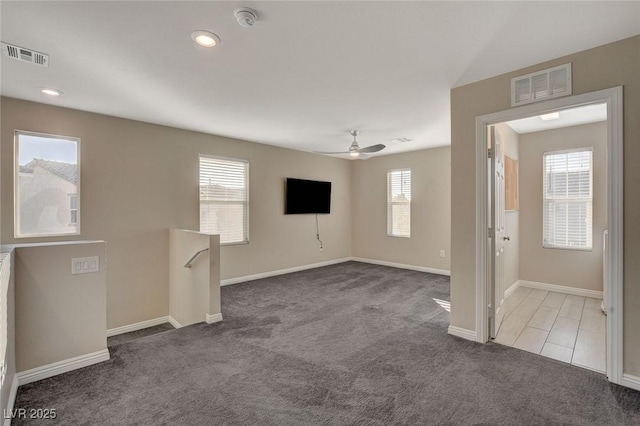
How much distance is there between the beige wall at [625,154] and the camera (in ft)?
7.28

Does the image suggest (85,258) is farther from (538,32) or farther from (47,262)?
(538,32)

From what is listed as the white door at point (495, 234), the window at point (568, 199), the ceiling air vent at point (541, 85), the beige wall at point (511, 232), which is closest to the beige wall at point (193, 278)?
the white door at point (495, 234)

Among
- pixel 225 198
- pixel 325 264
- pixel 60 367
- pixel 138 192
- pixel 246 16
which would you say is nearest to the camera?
pixel 246 16

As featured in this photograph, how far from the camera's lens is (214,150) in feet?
16.9

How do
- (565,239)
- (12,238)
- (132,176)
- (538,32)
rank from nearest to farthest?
1. (538,32)
2. (12,238)
3. (132,176)
4. (565,239)

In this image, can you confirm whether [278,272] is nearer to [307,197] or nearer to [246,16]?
[307,197]

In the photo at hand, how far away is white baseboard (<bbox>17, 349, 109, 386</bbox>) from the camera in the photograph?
2297 millimetres

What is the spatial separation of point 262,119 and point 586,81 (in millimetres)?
3457

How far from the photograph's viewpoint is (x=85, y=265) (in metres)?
2.58

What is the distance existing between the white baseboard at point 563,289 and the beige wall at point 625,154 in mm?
2747

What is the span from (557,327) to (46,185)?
615 centimetres

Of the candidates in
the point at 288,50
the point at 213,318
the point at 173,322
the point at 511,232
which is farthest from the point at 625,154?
the point at 173,322

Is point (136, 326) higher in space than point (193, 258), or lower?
lower

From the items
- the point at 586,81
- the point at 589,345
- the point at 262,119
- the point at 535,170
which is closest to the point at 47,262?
the point at 262,119
